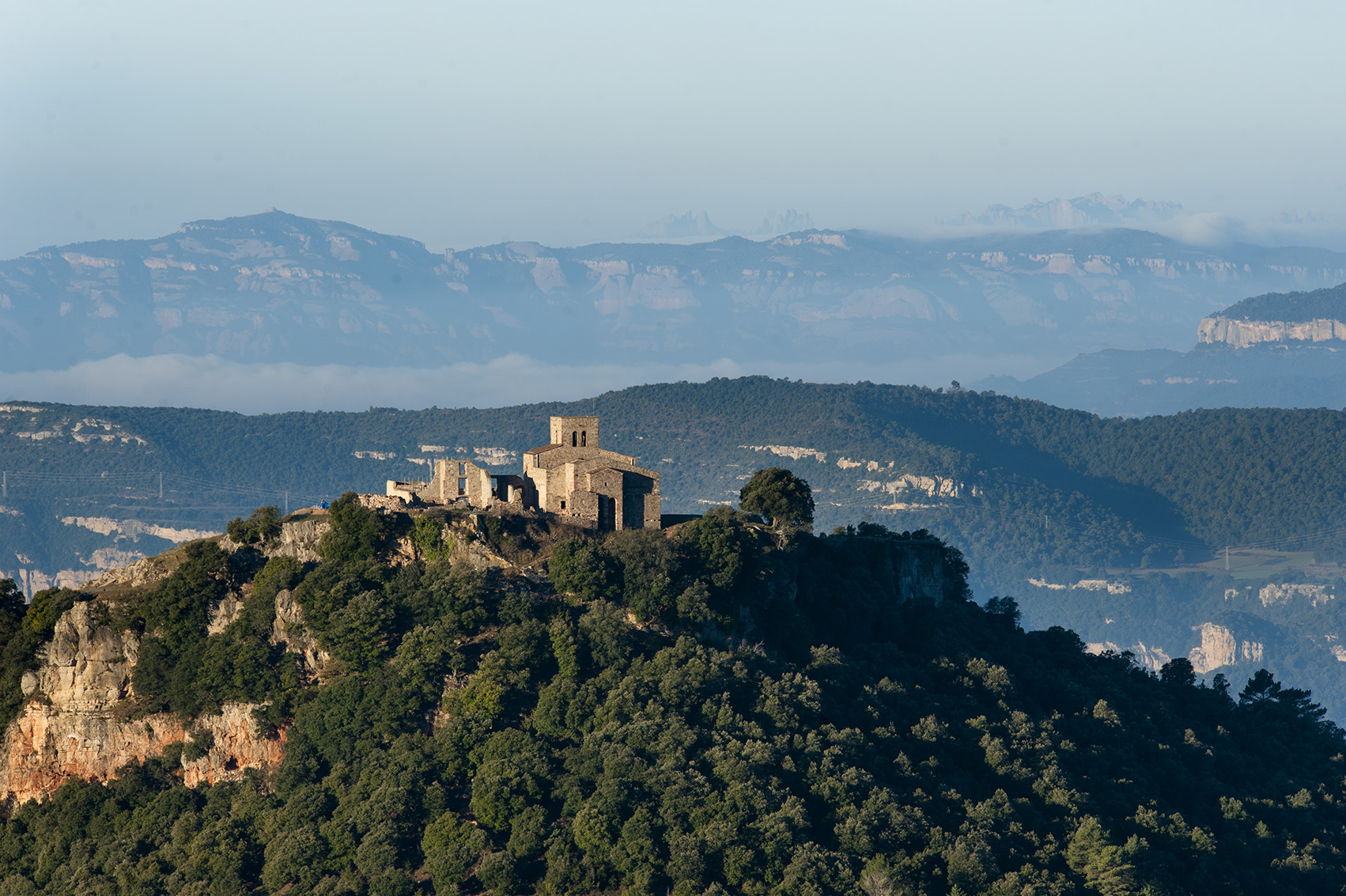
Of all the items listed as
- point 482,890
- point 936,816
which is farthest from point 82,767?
point 936,816

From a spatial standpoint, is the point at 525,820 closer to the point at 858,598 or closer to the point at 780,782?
the point at 780,782

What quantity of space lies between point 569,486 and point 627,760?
808 inches

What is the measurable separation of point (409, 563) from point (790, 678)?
21.9m

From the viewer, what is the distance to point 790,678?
3415 inches

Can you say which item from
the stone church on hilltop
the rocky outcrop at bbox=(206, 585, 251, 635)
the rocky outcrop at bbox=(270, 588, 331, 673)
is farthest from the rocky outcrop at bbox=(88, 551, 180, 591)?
the stone church on hilltop

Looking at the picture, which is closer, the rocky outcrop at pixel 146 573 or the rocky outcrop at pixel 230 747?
the rocky outcrop at pixel 230 747

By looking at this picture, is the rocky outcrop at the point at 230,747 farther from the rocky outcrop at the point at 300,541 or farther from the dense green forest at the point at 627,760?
the rocky outcrop at the point at 300,541

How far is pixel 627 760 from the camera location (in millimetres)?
77688

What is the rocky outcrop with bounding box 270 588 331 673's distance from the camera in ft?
282

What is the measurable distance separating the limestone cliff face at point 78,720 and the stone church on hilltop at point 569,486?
1804cm

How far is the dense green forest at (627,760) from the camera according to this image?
75.1 m

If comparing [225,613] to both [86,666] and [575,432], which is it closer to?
[86,666]

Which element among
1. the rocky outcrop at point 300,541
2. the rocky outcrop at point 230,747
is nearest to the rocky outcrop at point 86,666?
the rocky outcrop at point 230,747

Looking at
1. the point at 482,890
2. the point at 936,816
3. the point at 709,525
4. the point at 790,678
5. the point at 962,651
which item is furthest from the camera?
the point at 962,651
